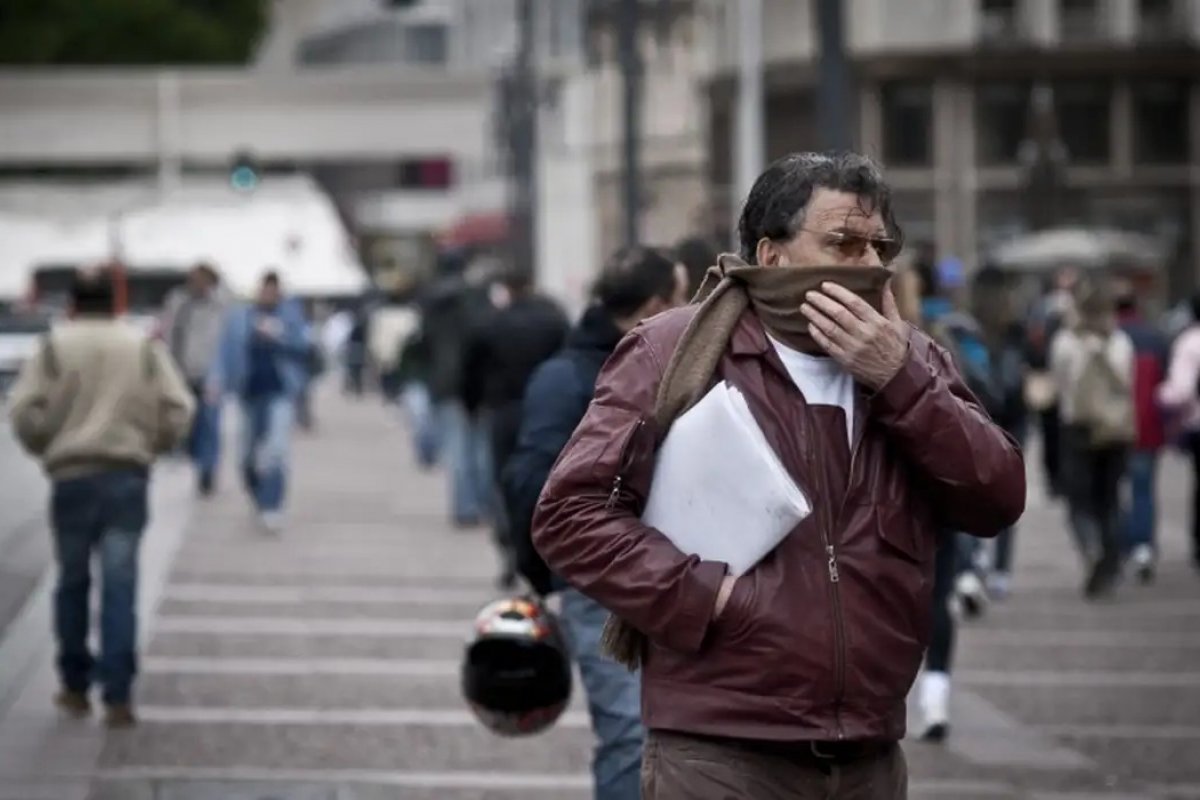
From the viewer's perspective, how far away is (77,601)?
40.4 feet

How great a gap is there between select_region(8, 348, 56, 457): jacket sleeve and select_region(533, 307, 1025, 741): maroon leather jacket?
22.5 ft

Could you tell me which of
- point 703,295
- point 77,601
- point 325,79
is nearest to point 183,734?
point 77,601

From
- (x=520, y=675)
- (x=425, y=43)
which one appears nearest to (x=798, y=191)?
(x=520, y=675)

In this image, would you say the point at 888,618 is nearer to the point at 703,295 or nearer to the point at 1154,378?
the point at 703,295

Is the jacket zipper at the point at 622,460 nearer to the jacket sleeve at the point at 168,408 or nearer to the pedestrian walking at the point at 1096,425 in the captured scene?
the jacket sleeve at the point at 168,408

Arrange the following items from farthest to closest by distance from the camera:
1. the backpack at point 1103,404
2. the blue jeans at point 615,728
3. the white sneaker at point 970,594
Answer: the backpack at point 1103,404 → the white sneaker at point 970,594 → the blue jeans at point 615,728

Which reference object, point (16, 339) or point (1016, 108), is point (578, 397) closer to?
point (16, 339)

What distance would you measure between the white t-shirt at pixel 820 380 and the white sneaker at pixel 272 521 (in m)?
17.0

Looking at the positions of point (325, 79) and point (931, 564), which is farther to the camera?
point (325, 79)

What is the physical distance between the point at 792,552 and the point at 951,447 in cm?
32

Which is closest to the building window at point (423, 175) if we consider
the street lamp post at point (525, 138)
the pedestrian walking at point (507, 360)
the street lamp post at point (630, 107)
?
the street lamp post at point (525, 138)

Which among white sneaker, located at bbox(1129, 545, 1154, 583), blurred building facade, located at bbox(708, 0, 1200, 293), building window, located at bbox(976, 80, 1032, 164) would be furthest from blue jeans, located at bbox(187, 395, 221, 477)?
building window, located at bbox(976, 80, 1032, 164)

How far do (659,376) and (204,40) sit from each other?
82.5m

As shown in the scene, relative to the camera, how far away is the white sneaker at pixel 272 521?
73.0 feet
